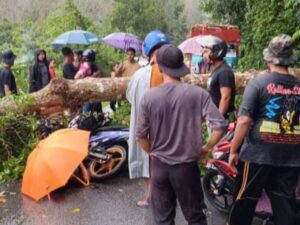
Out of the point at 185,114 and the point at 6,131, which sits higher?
the point at 185,114

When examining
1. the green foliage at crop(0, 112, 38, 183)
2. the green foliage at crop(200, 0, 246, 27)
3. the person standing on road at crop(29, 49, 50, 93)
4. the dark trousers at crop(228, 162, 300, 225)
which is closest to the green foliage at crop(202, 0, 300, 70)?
the green foliage at crop(200, 0, 246, 27)

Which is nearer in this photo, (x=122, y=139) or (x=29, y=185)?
(x=29, y=185)

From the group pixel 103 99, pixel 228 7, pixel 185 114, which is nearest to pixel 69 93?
pixel 103 99

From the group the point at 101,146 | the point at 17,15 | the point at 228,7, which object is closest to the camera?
the point at 101,146

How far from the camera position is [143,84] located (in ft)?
15.3

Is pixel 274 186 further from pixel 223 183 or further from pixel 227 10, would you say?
pixel 227 10

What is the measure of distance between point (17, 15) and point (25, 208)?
6443 cm

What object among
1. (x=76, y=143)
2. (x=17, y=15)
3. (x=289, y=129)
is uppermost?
(x=289, y=129)

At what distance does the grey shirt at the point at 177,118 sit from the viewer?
3.38m

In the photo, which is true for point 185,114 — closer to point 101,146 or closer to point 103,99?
point 101,146

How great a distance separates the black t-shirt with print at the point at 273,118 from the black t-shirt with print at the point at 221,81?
132cm

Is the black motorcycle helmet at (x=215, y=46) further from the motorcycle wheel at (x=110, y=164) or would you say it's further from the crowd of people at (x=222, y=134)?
the motorcycle wheel at (x=110, y=164)

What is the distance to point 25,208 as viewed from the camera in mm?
5129

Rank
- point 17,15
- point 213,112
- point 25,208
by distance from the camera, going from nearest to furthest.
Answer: point 213,112, point 25,208, point 17,15
